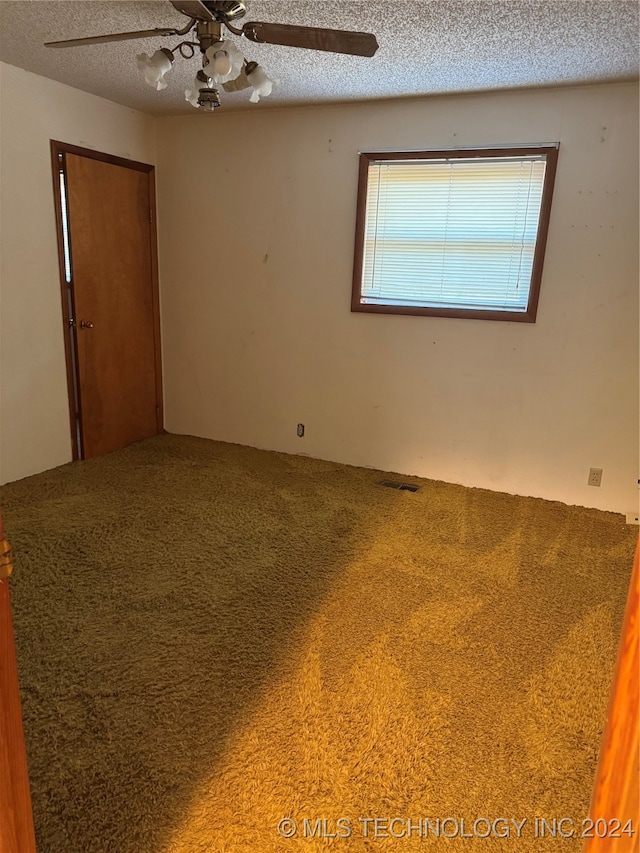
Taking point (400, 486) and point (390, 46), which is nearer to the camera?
point (390, 46)

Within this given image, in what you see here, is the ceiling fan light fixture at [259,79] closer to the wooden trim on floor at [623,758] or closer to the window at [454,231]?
the window at [454,231]

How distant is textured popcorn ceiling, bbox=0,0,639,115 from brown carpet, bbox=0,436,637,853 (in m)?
2.41

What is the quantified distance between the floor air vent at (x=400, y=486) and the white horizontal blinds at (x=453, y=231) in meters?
1.22

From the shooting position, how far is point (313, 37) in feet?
6.50

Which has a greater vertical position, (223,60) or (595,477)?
(223,60)

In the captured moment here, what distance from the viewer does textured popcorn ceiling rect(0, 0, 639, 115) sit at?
224cm

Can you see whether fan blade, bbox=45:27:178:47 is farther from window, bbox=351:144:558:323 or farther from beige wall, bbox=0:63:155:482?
window, bbox=351:144:558:323

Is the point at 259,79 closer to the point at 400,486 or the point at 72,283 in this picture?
the point at 72,283

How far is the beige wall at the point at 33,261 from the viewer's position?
3.28m

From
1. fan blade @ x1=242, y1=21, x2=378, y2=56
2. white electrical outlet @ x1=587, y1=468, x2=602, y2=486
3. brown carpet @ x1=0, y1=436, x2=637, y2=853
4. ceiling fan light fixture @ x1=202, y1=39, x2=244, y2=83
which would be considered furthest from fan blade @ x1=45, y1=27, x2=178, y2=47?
white electrical outlet @ x1=587, y1=468, x2=602, y2=486

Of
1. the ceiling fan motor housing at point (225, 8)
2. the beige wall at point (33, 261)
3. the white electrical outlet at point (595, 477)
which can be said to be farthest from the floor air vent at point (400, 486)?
the ceiling fan motor housing at point (225, 8)

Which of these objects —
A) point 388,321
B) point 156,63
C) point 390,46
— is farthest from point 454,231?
point 156,63

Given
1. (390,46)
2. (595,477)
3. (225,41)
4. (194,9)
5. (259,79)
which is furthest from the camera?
(595,477)

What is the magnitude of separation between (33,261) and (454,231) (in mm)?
2656
